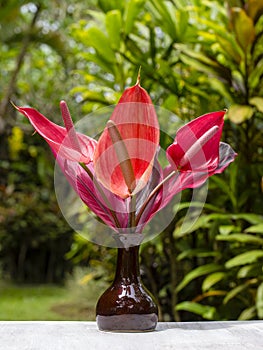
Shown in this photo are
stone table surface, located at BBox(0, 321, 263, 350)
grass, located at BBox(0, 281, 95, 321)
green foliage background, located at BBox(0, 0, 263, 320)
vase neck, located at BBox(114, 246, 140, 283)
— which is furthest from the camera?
grass, located at BBox(0, 281, 95, 321)

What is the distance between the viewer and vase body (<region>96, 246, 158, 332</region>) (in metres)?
0.83

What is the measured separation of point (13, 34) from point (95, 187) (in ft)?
14.3

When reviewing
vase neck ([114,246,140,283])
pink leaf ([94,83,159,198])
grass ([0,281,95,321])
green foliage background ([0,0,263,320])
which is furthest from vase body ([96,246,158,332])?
grass ([0,281,95,321])

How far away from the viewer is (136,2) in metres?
1.96

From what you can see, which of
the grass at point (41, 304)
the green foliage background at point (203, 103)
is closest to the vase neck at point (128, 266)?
the green foliage background at point (203, 103)

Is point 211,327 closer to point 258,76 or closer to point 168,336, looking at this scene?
point 168,336

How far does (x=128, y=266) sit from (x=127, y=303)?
5 cm

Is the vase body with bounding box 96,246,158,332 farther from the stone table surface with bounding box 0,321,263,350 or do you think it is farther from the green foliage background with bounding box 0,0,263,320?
the green foliage background with bounding box 0,0,263,320

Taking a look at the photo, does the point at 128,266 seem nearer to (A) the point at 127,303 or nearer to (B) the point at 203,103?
(A) the point at 127,303

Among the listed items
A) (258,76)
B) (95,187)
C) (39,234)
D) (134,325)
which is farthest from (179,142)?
(39,234)

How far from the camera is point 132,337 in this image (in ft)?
2.60

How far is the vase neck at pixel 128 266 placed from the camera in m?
0.84

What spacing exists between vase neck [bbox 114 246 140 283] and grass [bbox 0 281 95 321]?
3.03 m

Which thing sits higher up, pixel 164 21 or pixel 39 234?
pixel 164 21
